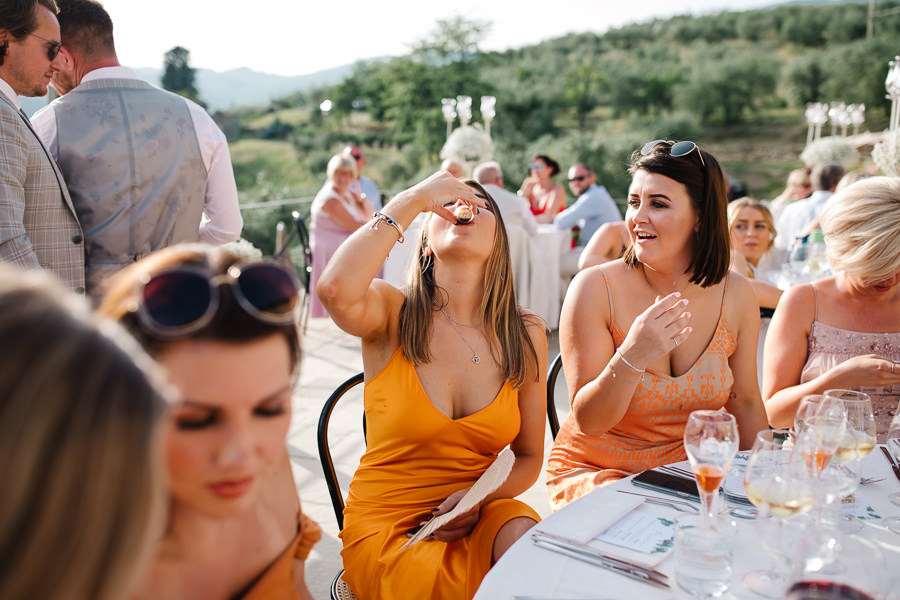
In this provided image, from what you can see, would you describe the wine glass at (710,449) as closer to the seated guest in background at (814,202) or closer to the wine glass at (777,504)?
the wine glass at (777,504)

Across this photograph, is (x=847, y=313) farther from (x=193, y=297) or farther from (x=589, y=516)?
(x=193, y=297)

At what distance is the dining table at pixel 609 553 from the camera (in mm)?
1043

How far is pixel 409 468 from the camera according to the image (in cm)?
169

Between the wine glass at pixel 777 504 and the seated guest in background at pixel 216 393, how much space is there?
0.80 metres

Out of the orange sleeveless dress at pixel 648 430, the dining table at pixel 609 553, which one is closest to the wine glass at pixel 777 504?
the dining table at pixel 609 553

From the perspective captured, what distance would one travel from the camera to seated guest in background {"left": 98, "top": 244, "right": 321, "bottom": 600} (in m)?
0.70

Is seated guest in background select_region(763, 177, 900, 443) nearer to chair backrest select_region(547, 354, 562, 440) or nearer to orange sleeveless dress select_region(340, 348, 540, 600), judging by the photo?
chair backrest select_region(547, 354, 562, 440)

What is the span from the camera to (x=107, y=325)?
0.56 metres

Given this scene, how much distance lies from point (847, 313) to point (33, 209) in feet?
8.44

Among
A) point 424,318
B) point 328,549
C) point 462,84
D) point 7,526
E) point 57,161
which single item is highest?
point 462,84

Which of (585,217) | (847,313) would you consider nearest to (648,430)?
(847,313)

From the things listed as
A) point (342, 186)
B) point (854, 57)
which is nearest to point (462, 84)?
point (854, 57)

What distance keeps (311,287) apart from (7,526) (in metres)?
5.42

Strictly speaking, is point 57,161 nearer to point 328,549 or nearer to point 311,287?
point 328,549
